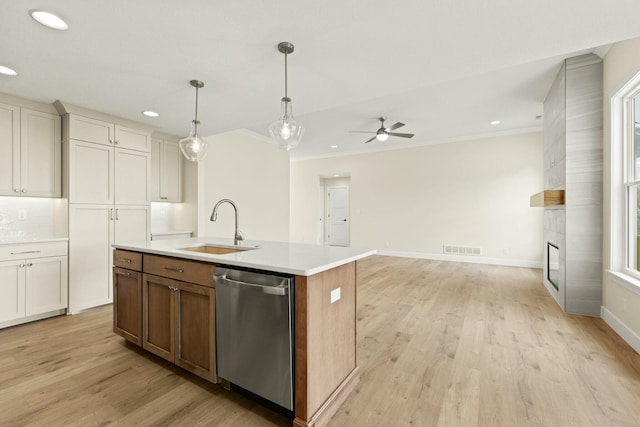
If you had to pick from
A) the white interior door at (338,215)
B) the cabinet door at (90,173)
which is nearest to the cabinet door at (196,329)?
the cabinet door at (90,173)

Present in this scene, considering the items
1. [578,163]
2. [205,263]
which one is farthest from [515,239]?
[205,263]

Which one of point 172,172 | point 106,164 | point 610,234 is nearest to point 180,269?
point 106,164

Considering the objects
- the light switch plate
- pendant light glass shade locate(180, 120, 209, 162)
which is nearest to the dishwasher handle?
the light switch plate

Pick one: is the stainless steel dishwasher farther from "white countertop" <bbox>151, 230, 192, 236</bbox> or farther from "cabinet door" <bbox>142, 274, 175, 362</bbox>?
"white countertop" <bbox>151, 230, 192, 236</bbox>

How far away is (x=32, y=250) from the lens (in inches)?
115

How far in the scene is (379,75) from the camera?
2.52 m

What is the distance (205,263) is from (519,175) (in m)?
6.39

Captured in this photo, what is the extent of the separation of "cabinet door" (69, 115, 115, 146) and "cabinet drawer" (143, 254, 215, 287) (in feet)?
7.33

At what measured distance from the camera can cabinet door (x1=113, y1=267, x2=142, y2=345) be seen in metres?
2.21

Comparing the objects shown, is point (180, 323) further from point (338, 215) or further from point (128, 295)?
point (338, 215)

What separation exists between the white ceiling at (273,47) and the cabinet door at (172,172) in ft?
3.18

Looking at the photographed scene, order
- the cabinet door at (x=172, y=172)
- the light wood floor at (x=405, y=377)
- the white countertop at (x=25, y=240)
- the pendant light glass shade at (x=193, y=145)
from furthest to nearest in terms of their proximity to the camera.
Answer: the cabinet door at (x=172, y=172) < the white countertop at (x=25, y=240) < the pendant light glass shade at (x=193, y=145) < the light wood floor at (x=405, y=377)

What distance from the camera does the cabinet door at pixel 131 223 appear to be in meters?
3.59

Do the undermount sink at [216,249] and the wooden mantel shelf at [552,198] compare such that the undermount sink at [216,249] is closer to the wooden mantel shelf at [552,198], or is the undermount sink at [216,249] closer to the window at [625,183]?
the window at [625,183]
